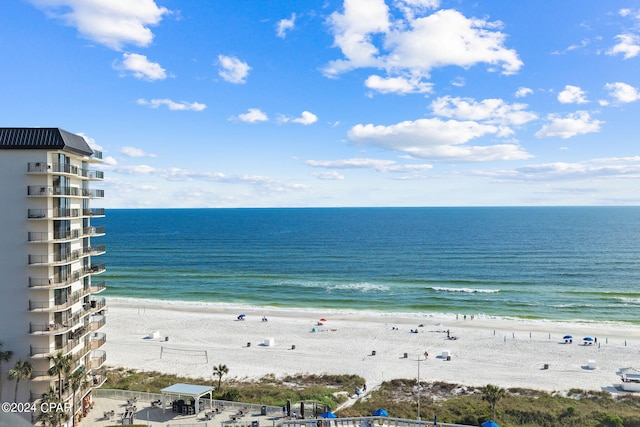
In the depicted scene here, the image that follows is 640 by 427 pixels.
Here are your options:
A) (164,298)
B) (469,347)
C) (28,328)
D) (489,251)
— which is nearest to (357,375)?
(469,347)

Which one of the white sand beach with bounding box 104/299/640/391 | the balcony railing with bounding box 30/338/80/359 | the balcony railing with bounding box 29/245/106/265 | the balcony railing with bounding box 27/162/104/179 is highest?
the balcony railing with bounding box 27/162/104/179

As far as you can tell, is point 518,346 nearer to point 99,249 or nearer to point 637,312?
point 637,312

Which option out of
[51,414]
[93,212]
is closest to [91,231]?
[93,212]

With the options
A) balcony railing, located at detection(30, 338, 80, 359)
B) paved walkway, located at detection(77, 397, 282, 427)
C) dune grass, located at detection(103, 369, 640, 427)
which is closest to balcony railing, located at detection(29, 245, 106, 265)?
balcony railing, located at detection(30, 338, 80, 359)

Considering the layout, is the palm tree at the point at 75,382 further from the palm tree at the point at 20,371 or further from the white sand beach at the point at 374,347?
the white sand beach at the point at 374,347

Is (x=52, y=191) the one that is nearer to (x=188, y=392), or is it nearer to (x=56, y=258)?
(x=56, y=258)

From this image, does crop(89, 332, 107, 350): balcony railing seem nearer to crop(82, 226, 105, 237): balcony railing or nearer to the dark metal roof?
crop(82, 226, 105, 237): balcony railing
